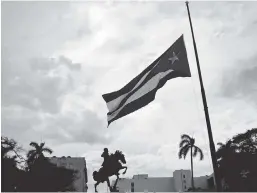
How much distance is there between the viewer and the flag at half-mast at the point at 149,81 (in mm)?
14141

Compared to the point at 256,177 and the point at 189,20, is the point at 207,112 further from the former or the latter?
the point at 256,177

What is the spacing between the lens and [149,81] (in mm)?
14656

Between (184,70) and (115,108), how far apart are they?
3016mm

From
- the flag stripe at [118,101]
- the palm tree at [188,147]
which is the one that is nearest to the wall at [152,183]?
Result: the palm tree at [188,147]

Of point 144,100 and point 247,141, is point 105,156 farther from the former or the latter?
point 247,141

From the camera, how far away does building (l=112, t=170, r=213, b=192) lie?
115438 millimetres

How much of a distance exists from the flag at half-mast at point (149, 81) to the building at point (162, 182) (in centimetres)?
10207

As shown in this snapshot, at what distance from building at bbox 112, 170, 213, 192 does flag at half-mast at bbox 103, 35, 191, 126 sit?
10207cm

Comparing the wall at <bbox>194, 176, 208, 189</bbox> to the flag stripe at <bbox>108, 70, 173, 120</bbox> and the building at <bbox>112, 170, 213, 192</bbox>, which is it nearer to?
the building at <bbox>112, 170, 213, 192</bbox>

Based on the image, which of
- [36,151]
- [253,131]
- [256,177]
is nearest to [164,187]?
[36,151]

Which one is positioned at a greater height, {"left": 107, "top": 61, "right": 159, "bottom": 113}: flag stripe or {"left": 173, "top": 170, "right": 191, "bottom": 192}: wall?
{"left": 173, "top": 170, "right": 191, "bottom": 192}: wall

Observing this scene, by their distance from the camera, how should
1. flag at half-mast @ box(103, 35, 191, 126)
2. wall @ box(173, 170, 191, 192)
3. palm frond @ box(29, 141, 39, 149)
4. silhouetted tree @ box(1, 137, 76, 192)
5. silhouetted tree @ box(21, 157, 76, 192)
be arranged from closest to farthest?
flag at half-mast @ box(103, 35, 191, 126)
silhouetted tree @ box(1, 137, 76, 192)
silhouetted tree @ box(21, 157, 76, 192)
palm frond @ box(29, 141, 39, 149)
wall @ box(173, 170, 191, 192)

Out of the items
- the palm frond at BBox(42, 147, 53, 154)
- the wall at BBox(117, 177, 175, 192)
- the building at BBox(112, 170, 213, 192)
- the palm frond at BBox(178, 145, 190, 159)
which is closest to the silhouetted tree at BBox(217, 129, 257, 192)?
the palm frond at BBox(178, 145, 190, 159)

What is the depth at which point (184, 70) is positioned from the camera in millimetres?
13930
